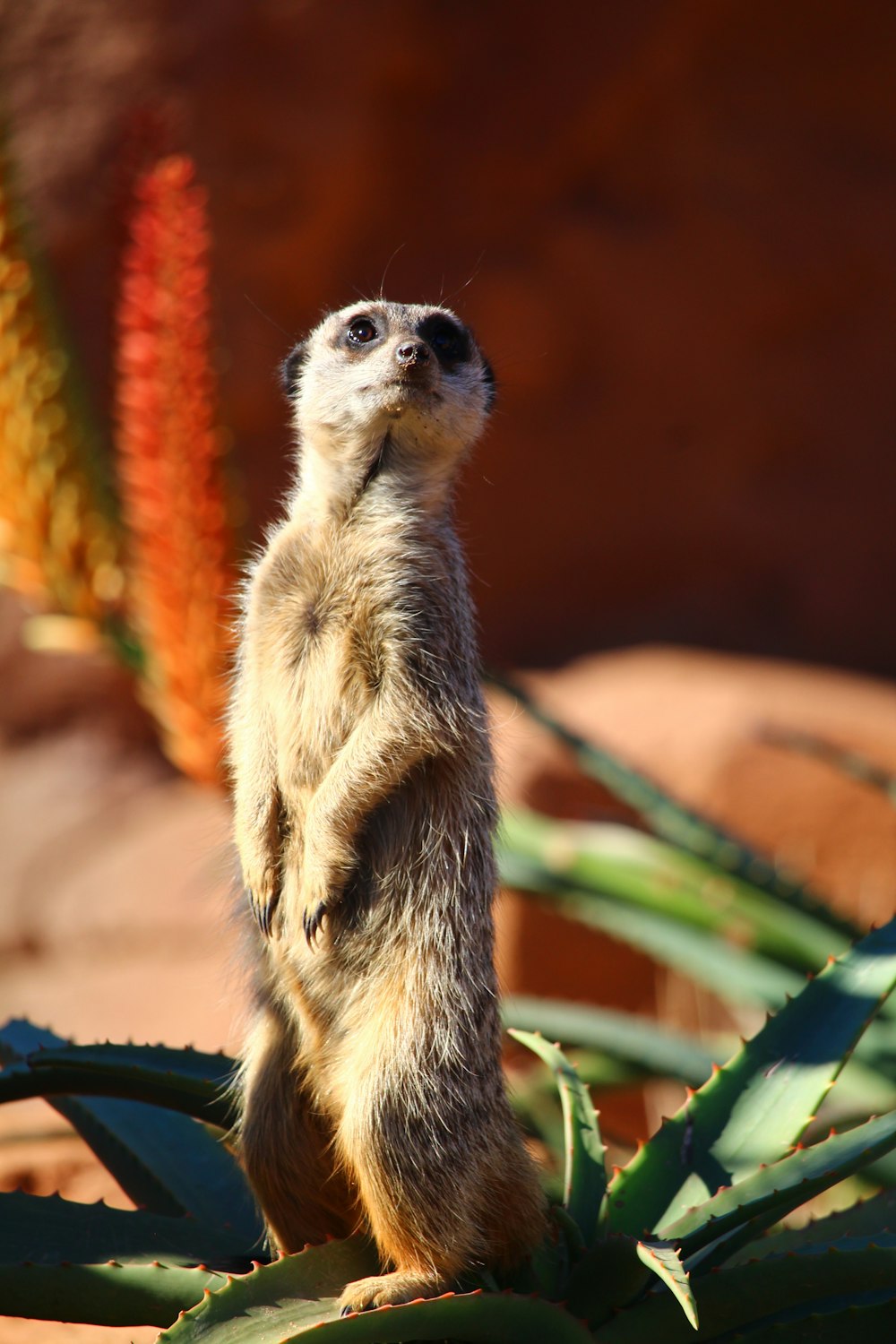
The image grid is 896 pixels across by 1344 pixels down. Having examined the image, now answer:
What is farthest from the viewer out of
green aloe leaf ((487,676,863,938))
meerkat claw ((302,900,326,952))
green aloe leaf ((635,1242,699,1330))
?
green aloe leaf ((487,676,863,938))

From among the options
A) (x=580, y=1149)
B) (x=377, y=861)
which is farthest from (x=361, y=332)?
(x=580, y=1149)

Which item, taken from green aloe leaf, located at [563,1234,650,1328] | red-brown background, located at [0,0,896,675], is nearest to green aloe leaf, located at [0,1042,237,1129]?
green aloe leaf, located at [563,1234,650,1328]

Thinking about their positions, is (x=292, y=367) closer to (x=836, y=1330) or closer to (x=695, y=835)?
(x=695, y=835)

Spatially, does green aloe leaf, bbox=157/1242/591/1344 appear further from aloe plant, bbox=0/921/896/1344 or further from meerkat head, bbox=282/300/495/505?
meerkat head, bbox=282/300/495/505

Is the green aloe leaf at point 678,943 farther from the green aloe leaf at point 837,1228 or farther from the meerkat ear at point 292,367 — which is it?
the meerkat ear at point 292,367

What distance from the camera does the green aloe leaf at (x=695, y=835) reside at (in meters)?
2.80

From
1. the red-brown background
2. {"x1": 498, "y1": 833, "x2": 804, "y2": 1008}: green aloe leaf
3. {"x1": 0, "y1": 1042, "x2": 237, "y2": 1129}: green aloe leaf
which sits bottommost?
{"x1": 0, "y1": 1042, "x2": 237, "y2": 1129}: green aloe leaf

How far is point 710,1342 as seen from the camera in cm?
161

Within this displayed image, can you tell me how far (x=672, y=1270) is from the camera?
1.25 m

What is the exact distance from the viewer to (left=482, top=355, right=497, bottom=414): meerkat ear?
2.08 meters

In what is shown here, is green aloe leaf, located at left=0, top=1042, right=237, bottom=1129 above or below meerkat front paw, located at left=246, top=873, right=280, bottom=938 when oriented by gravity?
below

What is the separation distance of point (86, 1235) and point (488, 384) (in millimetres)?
1391

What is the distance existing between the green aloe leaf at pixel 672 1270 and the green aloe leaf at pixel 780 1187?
0.20m

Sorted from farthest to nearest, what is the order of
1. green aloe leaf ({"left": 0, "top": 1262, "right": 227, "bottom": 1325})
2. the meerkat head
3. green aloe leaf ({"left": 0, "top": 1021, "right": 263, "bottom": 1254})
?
green aloe leaf ({"left": 0, "top": 1021, "right": 263, "bottom": 1254})
the meerkat head
green aloe leaf ({"left": 0, "top": 1262, "right": 227, "bottom": 1325})
